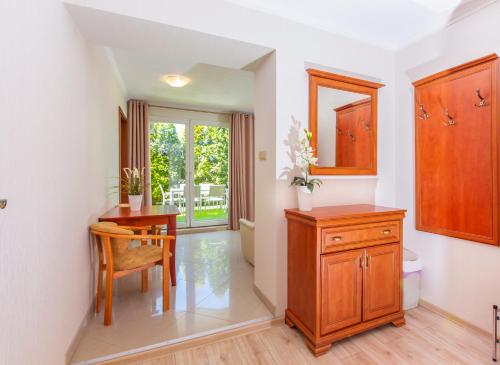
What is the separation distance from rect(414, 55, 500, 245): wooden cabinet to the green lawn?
4004mm

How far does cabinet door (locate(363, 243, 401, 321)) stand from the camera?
6.18 ft

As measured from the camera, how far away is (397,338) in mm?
1893

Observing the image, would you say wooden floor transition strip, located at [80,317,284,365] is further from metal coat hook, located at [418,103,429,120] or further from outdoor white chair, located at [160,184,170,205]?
outdoor white chair, located at [160,184,170,205]

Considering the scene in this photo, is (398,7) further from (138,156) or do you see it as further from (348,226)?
(138,156)

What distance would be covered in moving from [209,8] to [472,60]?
207 centimetres

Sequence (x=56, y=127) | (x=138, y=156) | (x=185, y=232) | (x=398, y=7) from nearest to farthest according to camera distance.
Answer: (x=56, y=127) → (x=398, y=7) → (x=138, y=156) → (x=185, y=232)

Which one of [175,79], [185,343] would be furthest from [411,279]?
[175,79]

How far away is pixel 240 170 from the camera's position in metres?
5.50

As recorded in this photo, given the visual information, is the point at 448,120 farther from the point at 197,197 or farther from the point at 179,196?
the point at 179,196

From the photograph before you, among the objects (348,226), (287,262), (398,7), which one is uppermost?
(398,7)

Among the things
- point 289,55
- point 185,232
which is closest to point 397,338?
point 289,55

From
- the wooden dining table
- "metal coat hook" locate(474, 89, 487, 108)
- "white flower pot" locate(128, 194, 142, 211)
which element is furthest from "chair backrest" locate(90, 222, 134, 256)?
"metal coat hook" locate(474, 89, 487, 108)

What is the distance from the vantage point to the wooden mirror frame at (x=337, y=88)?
2.17 m

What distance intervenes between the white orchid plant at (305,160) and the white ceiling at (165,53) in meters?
0.84
